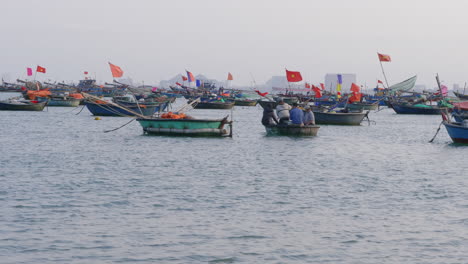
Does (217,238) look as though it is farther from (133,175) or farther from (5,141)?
(5,141)

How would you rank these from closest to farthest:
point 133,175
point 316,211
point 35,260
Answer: point 35,260, point 316,211, point 133,175

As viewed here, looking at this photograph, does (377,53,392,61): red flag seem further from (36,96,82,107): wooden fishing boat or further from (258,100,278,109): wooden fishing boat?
(36,96,82,107): wooden fishing boat

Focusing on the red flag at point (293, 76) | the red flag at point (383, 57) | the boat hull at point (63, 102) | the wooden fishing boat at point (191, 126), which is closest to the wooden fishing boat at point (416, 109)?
the red flag at point (383, 57)

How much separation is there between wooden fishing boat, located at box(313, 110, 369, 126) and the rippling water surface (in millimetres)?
17719

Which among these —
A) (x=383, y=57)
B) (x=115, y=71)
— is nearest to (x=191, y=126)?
(x=115, y=71)

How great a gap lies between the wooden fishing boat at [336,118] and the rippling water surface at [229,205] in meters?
17.7

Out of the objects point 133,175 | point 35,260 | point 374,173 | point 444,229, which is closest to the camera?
point 35,260

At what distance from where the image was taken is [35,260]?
11641 mm

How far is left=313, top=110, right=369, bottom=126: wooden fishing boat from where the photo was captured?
50688mm

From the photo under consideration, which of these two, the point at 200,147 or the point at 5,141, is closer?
the point at 200,147

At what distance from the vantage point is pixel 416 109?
269 feet

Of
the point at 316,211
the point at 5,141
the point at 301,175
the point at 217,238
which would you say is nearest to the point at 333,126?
the point at 5,141

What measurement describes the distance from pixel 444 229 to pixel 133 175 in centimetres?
1114

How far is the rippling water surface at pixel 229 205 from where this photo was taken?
1249 centimetres
